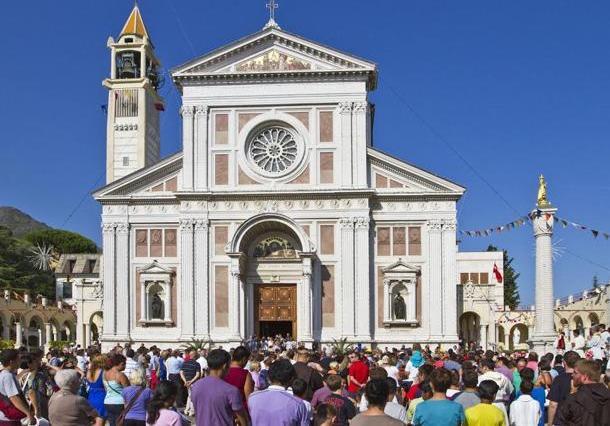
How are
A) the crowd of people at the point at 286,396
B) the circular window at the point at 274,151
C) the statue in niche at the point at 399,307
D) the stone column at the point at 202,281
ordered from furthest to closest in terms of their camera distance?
the circular window at the point at 274,151, the statue in niche at the point at 399,307, the stone column at the point at 202,281, the crowd of people at the point at 286,396

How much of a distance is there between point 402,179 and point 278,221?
21.0 ft

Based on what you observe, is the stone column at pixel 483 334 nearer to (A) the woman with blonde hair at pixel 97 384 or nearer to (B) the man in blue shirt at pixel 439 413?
(A) the woman with blonde hair at pixel 97 384

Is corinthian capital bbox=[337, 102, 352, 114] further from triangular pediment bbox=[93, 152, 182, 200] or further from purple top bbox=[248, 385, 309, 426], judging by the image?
purple top bbox=[248, 385, 309, 426]

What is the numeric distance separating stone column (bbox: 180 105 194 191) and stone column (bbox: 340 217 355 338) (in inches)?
310

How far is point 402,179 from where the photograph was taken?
150 ft

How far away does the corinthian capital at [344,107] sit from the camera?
46094mm

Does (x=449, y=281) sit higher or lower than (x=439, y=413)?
higher

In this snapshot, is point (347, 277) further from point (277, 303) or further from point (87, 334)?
point (87, 334)

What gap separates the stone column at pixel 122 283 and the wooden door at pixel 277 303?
638cm

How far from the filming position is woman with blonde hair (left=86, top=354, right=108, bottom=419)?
1419cm

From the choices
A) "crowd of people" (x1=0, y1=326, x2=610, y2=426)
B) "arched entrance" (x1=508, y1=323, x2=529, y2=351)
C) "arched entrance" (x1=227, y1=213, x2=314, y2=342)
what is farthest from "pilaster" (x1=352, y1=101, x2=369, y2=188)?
"arched entrance" (x1=508, y1=323, x2=529, y2=351)

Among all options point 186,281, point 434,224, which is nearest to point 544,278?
point 434,224

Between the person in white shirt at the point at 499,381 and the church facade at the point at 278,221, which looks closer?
the person in white shirt at the point at 499,381

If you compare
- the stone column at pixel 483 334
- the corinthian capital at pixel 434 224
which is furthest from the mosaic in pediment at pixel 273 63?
the stone column at pixel 483 334
